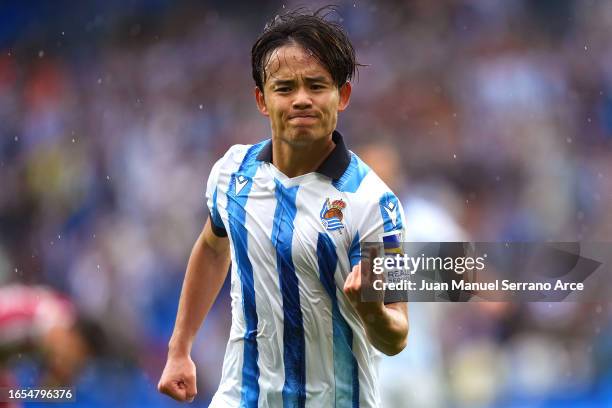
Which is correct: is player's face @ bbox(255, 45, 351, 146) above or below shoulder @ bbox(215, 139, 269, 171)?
above

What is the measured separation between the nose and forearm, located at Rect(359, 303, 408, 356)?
626 millimetres

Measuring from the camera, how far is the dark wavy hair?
3.15 metres

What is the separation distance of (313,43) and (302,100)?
0.22 m

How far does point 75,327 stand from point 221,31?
209 cm

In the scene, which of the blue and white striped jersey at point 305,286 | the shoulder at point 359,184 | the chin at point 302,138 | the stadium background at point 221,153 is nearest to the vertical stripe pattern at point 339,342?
the blue and white striped jersey at point 305,286

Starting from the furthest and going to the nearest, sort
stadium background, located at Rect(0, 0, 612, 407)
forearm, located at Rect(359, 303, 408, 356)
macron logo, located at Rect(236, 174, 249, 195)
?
stadium background, located at Rect(0, 0, 612, 407) → macron logo, located at Rect(236, 174, 249, 195) → forearm, located at Rect(359, 303, 408, 356)

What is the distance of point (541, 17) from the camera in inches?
262

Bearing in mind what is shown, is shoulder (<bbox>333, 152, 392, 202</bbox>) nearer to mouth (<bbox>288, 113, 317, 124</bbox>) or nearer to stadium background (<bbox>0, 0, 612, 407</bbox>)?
mouth (<bbox>288, 113, 317, 124</bbox>)

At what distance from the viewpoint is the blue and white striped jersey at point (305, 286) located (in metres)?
3.10

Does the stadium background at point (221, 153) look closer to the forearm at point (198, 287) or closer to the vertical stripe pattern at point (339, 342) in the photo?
the forearm at point (198, 287)

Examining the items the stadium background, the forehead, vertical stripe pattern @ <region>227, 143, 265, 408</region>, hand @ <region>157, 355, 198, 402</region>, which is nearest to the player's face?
the forehead

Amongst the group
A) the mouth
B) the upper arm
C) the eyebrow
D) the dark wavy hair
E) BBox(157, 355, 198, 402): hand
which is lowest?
BBox(157, 355, 198, 402): hand

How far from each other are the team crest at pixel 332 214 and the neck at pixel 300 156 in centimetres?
15

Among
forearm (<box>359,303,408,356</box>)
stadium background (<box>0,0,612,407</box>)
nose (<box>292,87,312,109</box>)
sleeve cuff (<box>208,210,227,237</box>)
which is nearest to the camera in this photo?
forearm (<box>359,303,408,356</box>)
